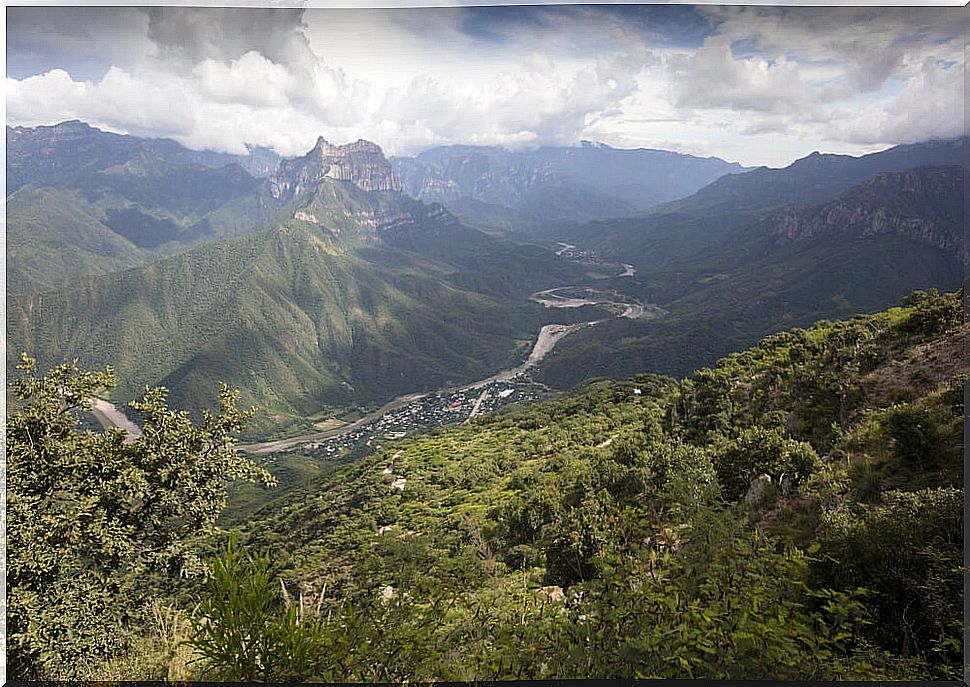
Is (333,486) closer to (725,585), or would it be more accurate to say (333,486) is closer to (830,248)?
(725,585)

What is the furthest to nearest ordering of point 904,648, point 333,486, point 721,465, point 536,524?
point 333,486, point 536,524, point 721,465, point 904,648

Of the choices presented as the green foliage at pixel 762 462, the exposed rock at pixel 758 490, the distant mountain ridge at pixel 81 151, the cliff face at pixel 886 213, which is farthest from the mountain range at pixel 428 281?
the distant mountain ridge at pixel 81 151

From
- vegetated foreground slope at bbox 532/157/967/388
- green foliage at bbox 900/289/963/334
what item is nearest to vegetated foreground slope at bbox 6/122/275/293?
vegetated foreground slope at bbox 532/157/967/388

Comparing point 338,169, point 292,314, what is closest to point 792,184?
point 338,169

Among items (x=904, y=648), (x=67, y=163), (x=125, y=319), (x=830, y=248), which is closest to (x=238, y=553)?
(x=904, y=648)

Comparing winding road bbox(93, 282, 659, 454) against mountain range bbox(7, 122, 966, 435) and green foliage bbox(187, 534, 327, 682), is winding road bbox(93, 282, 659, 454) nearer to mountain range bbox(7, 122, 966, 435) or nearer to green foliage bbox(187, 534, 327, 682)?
mountain range bbox(7, 122, 966, 435)

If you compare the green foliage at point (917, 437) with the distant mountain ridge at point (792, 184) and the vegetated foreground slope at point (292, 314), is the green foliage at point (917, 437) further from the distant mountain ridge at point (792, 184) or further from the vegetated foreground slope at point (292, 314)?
the distant mountain ridge at point (792, 184)
